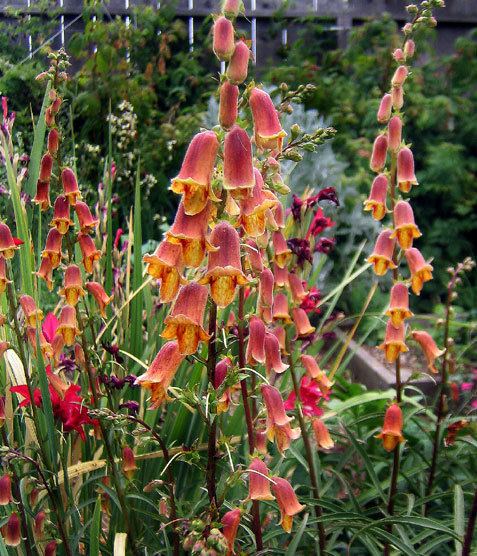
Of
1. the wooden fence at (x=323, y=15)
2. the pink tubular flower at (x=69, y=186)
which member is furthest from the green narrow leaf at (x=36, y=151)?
the wooden fence at (x=323, y=15)

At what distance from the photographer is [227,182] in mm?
921

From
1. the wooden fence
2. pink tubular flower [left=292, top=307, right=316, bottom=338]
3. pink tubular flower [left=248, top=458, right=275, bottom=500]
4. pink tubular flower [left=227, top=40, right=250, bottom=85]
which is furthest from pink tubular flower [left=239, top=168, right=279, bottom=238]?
the wooden fence

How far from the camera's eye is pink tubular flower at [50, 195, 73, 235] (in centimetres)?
138

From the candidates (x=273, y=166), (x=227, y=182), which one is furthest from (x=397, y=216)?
(x=227, y=182)

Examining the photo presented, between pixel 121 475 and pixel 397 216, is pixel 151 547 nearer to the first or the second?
pixel 121 475

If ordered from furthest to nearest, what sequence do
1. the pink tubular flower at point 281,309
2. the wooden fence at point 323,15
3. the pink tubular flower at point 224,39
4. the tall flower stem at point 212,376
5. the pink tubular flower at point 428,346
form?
the wooden fence at point 323,15 < the pink tubular flower at point 428,346 < the pink tubular flower at point 281,309 < the tall flower stem at point 212,376 < the pink tubular flower at point 224,39

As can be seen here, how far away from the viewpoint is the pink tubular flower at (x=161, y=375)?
3.43ft

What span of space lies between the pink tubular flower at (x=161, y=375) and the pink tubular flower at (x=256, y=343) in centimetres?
18

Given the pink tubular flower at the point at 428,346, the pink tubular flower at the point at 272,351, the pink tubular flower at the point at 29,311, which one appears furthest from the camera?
the pink tubular flower at the point at 428,346

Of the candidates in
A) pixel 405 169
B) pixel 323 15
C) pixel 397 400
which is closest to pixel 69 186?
pixel 405 169

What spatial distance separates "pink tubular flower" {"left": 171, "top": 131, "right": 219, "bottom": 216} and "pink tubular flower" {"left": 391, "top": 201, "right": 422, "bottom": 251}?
0.70m

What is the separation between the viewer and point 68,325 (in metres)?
1.40

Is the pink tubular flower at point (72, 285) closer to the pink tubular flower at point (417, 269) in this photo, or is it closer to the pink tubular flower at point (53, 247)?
the pink tubular flower at point (53, 247)

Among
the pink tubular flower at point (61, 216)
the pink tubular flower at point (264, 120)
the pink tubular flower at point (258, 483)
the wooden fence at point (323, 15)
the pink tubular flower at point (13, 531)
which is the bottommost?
the pink tubular flower at point (13, 531)
